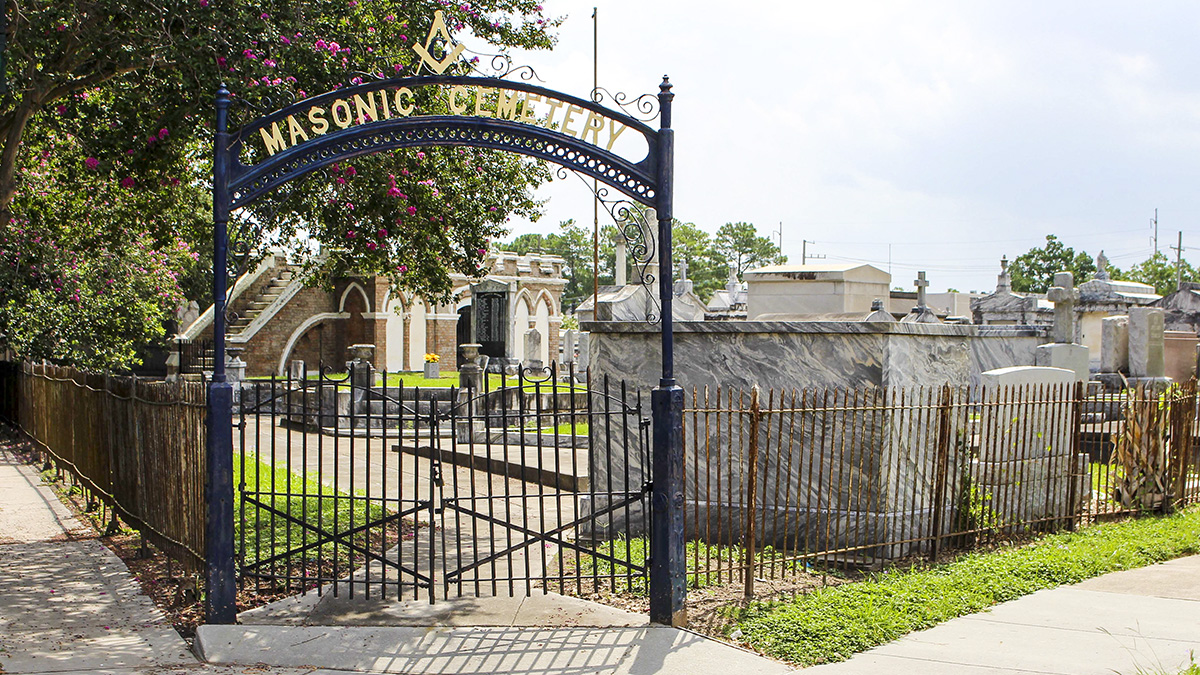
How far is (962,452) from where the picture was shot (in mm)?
8445

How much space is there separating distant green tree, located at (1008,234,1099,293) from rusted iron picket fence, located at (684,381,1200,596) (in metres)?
73.7

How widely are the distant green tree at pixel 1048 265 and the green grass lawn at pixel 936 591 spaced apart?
2924 inches

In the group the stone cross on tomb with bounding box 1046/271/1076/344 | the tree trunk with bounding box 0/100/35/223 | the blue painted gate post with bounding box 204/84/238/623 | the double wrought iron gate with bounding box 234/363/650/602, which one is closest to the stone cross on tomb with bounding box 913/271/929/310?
the stone cross on tomb with bounding box 1046/271/1076/344

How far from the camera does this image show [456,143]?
21.5ft

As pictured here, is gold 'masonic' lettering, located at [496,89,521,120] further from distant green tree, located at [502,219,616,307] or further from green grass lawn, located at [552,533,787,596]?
distant green tree, located at [502,219,616,307]

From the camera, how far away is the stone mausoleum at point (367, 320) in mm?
36188

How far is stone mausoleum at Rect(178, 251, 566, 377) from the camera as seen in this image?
36.2 metres

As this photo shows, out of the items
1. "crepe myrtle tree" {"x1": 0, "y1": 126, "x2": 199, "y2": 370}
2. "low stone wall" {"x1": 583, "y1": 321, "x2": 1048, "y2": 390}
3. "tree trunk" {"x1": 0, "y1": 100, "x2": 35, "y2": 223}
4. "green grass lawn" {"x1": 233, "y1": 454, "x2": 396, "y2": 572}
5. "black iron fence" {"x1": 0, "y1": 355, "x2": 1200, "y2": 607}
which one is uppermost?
"tree trunk" {"x1": 0, "y1": 100, "x2": 35, "y2": 223}

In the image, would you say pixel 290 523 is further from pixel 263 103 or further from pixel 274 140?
pixel 263 103

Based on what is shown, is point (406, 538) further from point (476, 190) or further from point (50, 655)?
point (476, 190)

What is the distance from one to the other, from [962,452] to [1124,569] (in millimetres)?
1526

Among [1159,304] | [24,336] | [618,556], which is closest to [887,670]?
[618,556]

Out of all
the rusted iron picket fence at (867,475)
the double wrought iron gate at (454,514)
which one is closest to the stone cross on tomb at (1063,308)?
the rusted iron picket fence at (867,475)

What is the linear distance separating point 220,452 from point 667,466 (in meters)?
2.78
